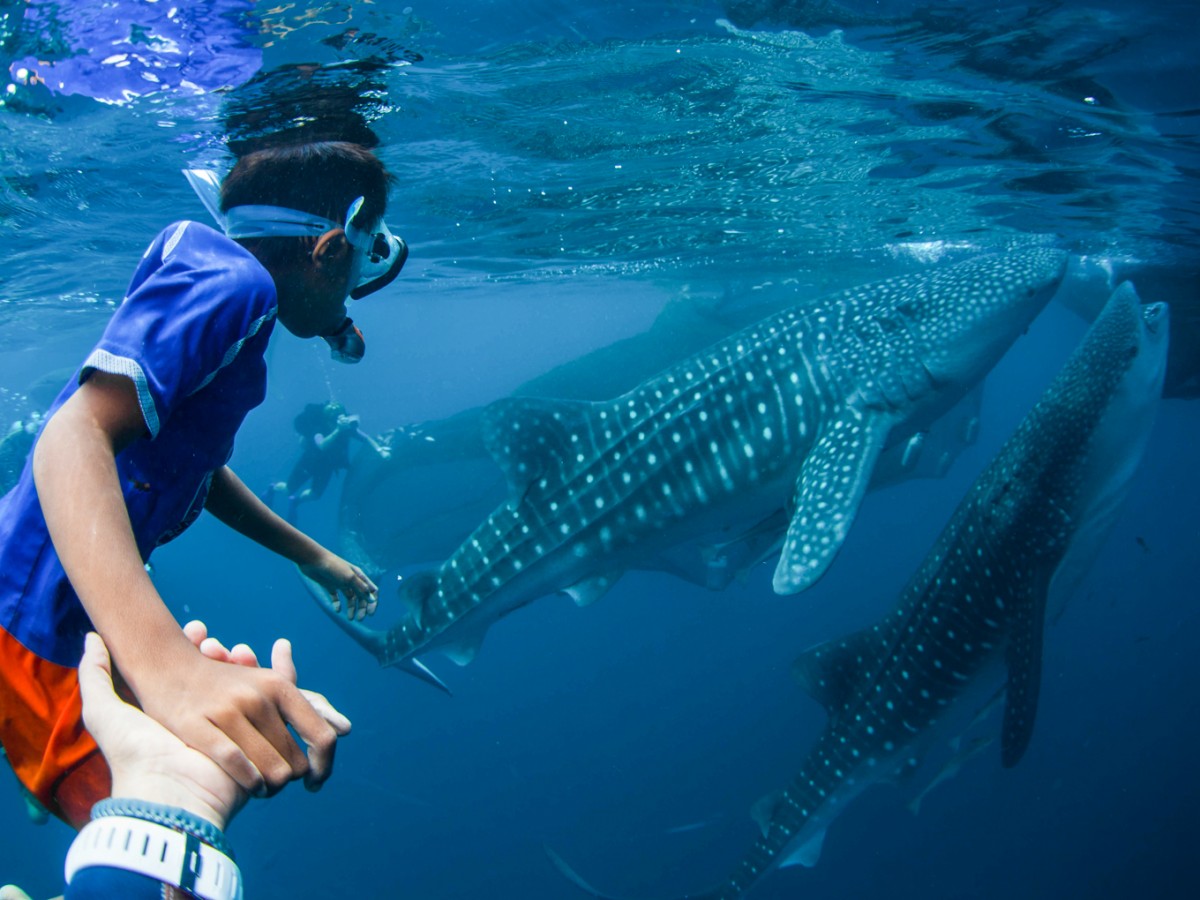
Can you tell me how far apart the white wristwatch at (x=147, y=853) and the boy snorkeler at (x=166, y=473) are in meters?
0.13

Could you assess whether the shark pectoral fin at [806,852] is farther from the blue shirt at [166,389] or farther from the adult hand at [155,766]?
the adult hand at [155,766]

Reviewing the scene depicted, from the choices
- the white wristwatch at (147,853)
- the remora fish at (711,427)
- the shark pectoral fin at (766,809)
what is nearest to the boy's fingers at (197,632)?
the white wristwatch at (147,853)

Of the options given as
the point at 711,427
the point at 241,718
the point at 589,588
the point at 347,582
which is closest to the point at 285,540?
the point at 347,582

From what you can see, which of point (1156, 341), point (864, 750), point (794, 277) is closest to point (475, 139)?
point (1156, 341)

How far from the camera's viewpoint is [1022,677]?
16.0 feet

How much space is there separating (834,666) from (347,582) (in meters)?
4.62

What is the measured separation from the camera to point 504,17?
6.14m

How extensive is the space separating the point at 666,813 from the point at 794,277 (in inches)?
658

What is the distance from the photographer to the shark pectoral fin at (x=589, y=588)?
603 cm

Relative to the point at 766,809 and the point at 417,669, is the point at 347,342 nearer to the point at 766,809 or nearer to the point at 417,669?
the point at 417,669

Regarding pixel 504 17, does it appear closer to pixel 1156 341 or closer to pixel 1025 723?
pixel 1156 341

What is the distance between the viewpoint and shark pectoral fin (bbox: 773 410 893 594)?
172 inches

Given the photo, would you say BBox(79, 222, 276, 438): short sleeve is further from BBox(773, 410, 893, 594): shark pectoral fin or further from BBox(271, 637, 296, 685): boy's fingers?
BBox(773, 410, 893, 594): shark pectoral fin

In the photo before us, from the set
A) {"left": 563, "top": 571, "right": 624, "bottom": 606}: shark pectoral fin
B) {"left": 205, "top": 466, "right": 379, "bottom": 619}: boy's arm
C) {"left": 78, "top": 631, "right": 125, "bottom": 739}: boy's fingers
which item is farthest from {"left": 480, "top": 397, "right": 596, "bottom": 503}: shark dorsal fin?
{"left": 78, "top": 631, "right": 125, "bottom": 739}: boy's fingers
